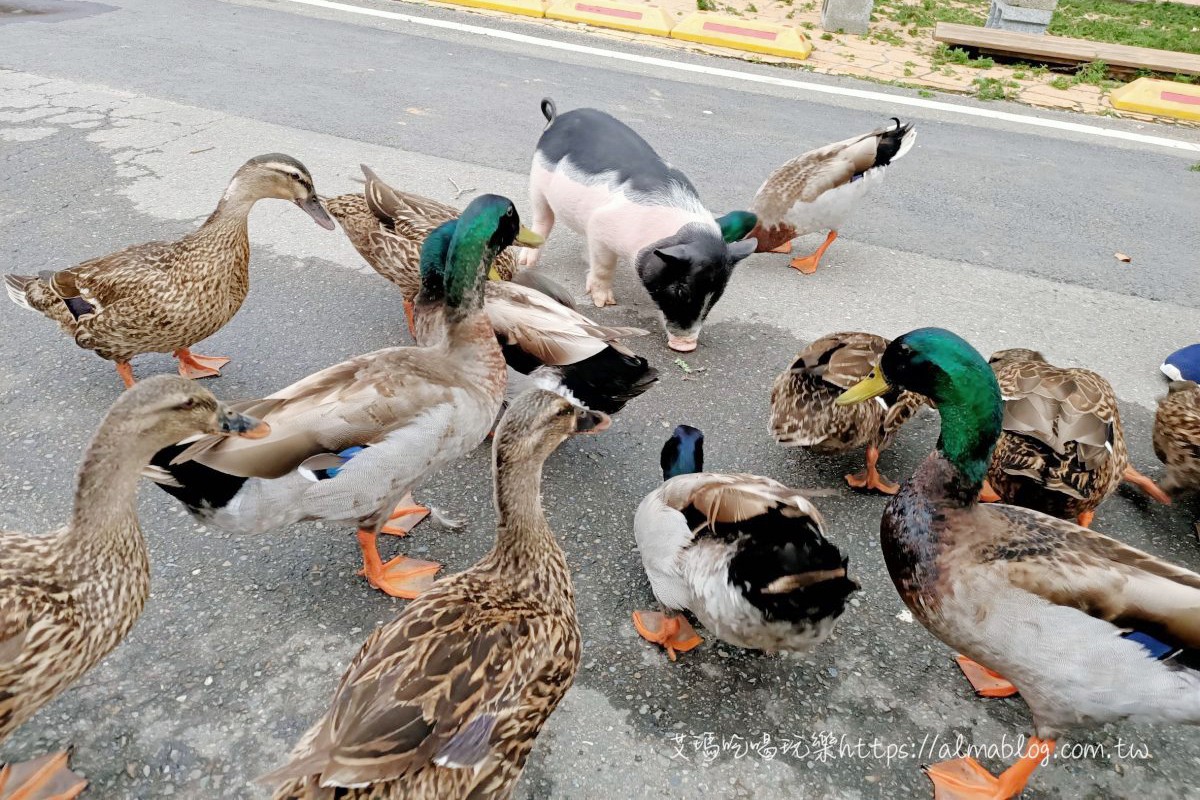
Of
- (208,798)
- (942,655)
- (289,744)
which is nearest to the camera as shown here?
(208,798)

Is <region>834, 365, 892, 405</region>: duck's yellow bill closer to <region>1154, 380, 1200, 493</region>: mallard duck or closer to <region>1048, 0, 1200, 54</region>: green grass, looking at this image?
<region>1154, 380, 1200, 493</region>: mallard duck

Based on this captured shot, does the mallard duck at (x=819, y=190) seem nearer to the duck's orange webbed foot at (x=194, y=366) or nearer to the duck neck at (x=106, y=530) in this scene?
the duck's orange webbed foot at (x=194, y=366)

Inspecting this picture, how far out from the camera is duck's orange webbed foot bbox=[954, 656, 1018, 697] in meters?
2.53

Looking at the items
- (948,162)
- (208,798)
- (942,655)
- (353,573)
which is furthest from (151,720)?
(948,162)

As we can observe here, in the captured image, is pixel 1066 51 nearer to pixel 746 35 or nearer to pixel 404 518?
pixel 746 35

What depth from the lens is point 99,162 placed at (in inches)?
214

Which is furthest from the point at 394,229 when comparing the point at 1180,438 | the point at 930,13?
the point at 930,13

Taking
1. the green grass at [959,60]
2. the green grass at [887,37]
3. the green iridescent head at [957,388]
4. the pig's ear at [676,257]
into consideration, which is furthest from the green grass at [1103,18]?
the green iridescent head at [957,388]

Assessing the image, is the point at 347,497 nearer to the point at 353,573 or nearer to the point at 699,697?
the point at 353,573

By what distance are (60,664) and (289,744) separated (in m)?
0.65

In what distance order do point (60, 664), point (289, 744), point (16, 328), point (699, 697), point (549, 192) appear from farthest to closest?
point (549, 192) → point (16, 328) → point (699, 697) → point (289, 744) → point (60, 664)

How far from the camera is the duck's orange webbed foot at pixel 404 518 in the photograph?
3.02 meters

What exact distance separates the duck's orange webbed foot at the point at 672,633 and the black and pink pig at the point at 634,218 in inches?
72.8

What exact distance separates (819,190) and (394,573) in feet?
11.4
